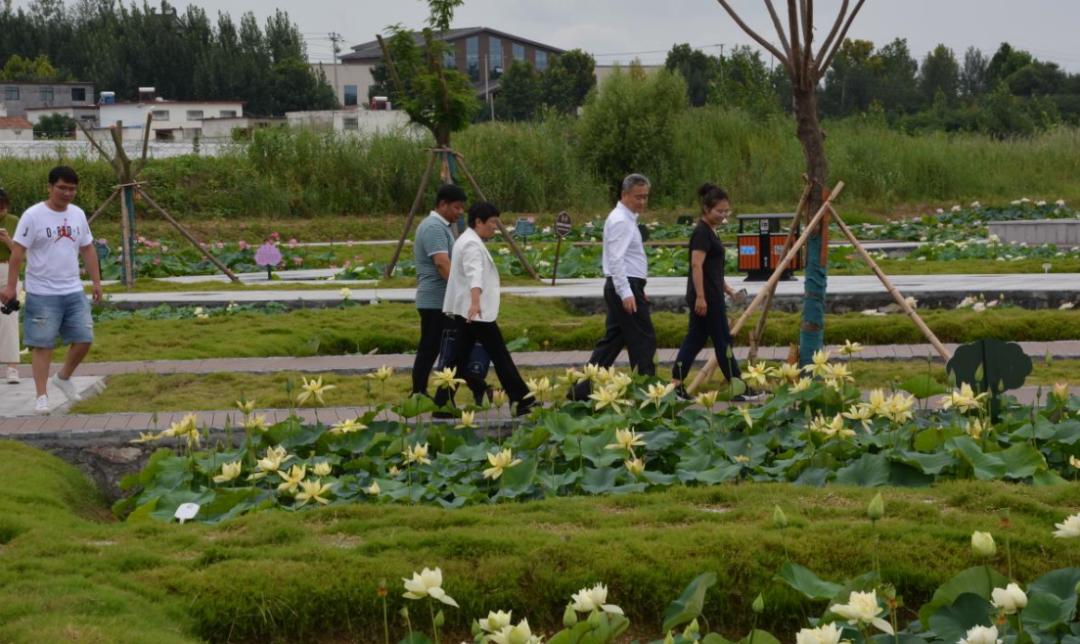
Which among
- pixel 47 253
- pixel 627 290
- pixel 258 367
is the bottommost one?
pixel 258 367

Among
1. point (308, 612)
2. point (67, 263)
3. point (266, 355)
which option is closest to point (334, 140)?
point (266, 355)

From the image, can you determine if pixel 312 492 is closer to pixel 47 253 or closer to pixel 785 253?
pixel 47 253

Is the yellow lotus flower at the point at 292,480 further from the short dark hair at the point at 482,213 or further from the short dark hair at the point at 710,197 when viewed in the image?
the short dark hair at the point at 710,197

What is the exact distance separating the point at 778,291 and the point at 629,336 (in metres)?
6.14

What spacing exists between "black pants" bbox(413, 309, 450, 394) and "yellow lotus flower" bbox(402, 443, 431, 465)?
2146mm

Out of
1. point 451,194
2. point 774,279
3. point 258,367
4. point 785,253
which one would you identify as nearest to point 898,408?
point 774,279

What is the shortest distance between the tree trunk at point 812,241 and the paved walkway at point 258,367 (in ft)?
2.80

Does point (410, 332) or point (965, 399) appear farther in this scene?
point (410, 332)

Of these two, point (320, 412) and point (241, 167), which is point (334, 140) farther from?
point (320, 412)

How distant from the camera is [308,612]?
5.45 m

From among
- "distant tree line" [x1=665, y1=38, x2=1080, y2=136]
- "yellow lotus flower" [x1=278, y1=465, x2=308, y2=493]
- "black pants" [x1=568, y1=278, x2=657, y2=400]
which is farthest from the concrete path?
"distant tree line" [x1=665, y1=38, x2=1080, y2=136]

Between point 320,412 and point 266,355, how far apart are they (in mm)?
3635

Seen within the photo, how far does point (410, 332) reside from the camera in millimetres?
13039

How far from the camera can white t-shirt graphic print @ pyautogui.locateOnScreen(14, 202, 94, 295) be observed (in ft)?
30.4
